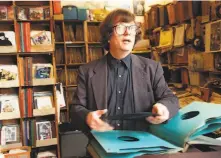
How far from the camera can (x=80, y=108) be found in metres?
1.14

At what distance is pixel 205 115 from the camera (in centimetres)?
86

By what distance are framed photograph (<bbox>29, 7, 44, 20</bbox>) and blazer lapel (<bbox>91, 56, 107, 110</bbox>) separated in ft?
6.60

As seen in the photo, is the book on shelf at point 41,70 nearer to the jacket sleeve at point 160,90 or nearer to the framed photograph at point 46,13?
the framed photograph at point 46,13

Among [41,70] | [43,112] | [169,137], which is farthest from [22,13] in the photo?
[169,137]

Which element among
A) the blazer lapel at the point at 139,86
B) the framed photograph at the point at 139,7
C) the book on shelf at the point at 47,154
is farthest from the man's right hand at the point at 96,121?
the framed photograph at the point at 139,7

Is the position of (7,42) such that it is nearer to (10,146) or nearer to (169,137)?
(10,146)

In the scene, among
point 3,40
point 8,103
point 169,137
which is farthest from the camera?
point 8,103

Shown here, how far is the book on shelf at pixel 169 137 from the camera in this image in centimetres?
80

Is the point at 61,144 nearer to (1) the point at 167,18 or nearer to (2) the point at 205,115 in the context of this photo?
(1) the point at 167,18

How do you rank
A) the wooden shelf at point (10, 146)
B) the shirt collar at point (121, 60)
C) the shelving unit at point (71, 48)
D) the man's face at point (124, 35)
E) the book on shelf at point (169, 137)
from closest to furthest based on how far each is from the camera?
1. the book on shelf at point (169, 137)
2. the man's face at point (124, 35)
3. the shirt collar at point (121, 60)
4. the wooden shelf at point (10, 146)
5. the shelving unit at point (71, 48)

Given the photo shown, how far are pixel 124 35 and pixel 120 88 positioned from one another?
26cm

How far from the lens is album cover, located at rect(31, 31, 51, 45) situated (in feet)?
9.98

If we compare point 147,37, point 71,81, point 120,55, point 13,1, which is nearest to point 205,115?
point 120,55

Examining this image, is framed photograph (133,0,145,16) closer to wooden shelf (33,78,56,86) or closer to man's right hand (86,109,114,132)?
wooden shelf (33,78,56,86)
